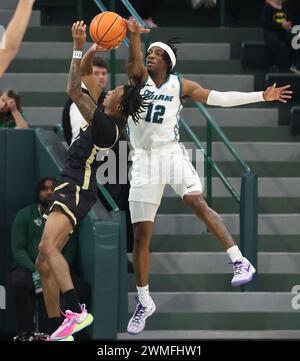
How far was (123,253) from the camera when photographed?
13312 millimetres

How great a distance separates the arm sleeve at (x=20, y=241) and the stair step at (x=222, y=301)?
40.4 inches

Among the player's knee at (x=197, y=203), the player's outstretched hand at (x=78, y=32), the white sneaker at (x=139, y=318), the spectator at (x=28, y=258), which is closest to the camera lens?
the player's outstretched hand at (x=78, y=32)

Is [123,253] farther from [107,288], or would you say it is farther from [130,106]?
[130,106]

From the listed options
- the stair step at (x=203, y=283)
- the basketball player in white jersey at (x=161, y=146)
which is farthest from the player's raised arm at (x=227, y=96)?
the stair step at (x=203, y=283)

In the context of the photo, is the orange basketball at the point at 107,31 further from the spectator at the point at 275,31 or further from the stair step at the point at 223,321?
the spectator at the point at 275,31

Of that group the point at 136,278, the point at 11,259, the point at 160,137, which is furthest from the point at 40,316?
the point at 160,137

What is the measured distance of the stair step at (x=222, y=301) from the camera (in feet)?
45.2

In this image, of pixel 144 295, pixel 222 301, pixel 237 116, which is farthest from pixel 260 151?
pixel 144 295

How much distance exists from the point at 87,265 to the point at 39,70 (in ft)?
11.8

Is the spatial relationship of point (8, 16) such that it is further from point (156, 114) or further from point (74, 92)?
point (74, 92)

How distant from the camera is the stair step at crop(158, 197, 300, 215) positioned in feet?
49.2

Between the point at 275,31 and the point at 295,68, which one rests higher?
the point at 275,31

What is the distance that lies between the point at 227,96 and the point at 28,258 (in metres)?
2.57

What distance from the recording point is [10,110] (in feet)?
48.0
